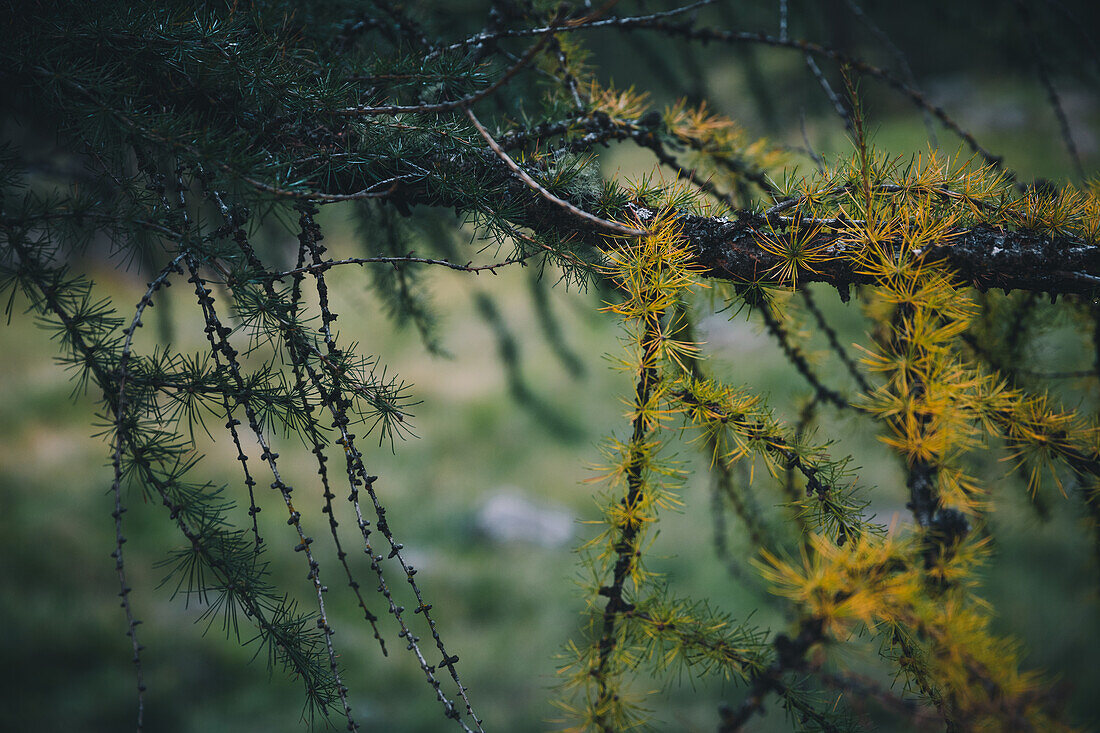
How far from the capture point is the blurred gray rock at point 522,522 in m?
2.17

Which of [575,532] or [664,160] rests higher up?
[575,532]

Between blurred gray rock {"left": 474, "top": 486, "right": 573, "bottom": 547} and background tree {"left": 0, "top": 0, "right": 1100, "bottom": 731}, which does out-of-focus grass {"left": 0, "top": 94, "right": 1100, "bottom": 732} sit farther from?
background tree {"left": 0, "top": 0, "right": 1100, "bottom": 731}

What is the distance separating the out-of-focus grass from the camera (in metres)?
1.51

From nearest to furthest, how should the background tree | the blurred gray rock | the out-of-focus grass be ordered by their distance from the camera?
1. the background tree
2. the out-of-focus grass
3. the blurred gray rock

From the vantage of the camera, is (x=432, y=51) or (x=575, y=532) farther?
(x=575, y=532)

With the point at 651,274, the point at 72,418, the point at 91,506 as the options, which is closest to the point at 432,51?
the point at 651,274

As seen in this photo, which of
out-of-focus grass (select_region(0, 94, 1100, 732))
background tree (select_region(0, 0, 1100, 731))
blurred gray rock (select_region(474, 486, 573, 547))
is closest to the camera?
background tree (select_region(0, 0, 1100, 731))

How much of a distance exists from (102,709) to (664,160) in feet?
5.87

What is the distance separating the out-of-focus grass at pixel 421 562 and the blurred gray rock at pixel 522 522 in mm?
38

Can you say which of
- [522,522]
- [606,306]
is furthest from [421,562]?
[606,306]

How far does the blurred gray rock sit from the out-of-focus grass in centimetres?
4

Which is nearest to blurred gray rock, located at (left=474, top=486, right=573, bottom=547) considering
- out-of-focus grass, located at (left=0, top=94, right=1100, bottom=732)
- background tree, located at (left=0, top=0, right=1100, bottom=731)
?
out-of-focus grass, located at (left=0, top=94, right=1100, bottom=732)

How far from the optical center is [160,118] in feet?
1.47

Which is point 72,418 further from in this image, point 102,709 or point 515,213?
point 515,213
